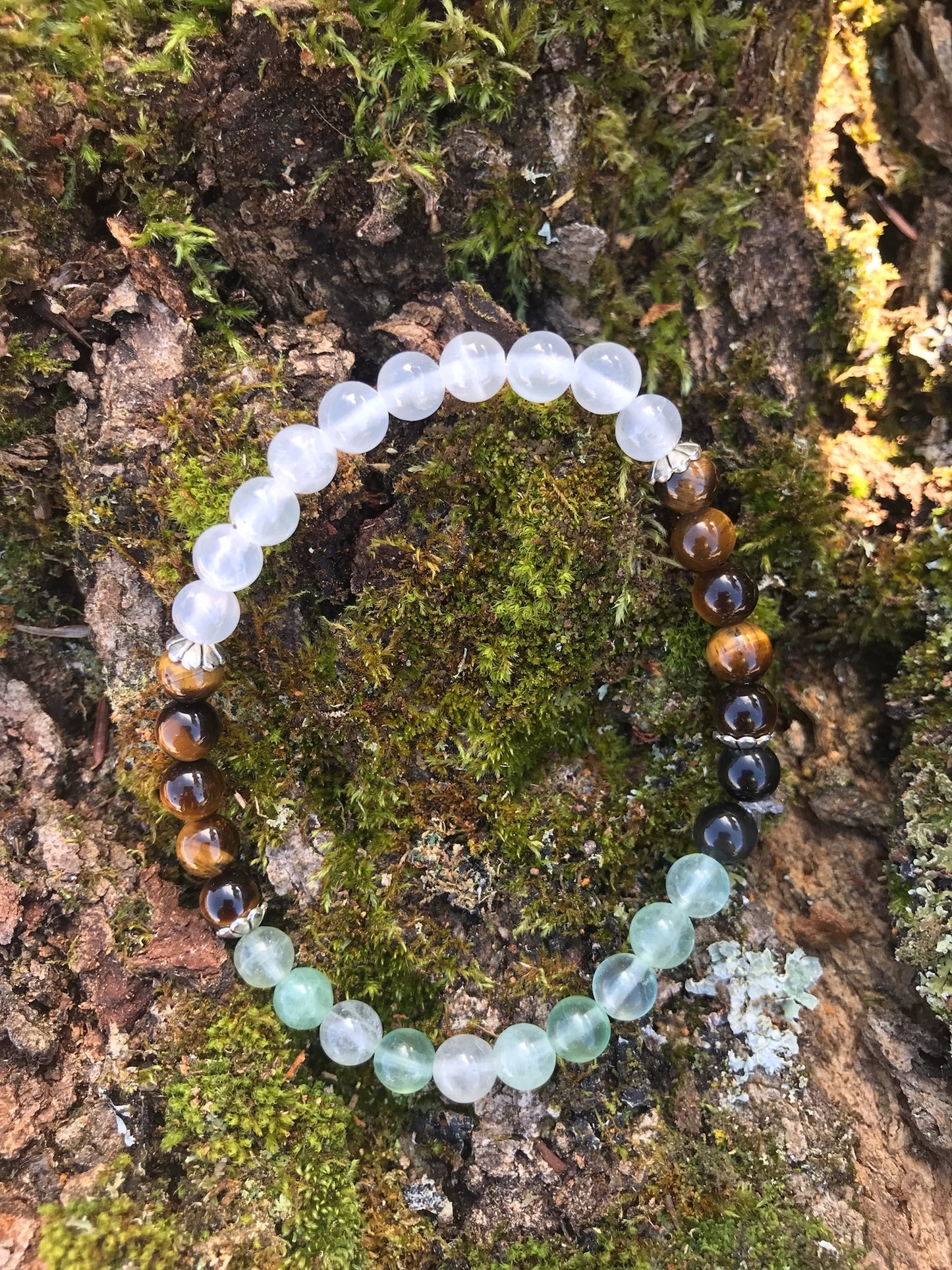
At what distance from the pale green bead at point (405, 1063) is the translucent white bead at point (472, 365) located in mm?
2000

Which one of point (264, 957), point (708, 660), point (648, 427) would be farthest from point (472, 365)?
point (264, 957)

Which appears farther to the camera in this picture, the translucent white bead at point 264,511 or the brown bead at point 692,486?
the brown bead at point 692,486

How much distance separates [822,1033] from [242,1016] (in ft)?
5.83

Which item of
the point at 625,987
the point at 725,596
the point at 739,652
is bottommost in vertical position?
the point at 625,987

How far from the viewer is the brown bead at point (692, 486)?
2562 millimetres

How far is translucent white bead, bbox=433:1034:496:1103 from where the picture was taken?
2.36 metres

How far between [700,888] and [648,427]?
146 cm

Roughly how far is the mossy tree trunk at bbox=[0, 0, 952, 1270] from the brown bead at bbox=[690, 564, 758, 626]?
0.11 meters

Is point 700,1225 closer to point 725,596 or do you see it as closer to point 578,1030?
point 578,1030

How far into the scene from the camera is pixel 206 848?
2.50m

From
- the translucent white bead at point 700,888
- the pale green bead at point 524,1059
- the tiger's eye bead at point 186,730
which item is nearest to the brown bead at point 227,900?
the tiger's eye bead at point 186,730

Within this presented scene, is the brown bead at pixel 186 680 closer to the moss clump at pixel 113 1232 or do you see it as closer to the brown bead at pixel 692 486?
the moss clump at pixel 113 1232

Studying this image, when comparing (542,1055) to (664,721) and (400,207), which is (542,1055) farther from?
(400,207)

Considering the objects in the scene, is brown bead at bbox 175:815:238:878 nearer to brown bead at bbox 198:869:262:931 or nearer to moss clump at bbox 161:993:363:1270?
brown bead at bbox 198:869:262:931
